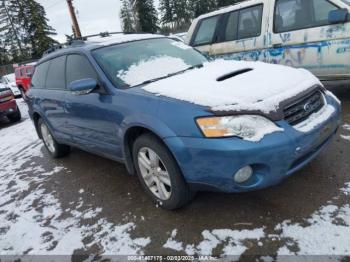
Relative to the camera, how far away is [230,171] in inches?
99.1

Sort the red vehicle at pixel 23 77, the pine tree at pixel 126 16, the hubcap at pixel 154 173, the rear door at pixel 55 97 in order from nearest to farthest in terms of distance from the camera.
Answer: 1. the hubcap at pixel 154 173
2. the rear door at pixel 55 97
3. the red vehicle at pixel 23 77
4. the pine tree at pixel 126 16

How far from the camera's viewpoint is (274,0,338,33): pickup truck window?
508cm

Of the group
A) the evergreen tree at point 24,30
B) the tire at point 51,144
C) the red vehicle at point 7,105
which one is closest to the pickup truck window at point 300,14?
the tire at point 51,144

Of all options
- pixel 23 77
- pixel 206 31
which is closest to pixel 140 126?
pixel 206 31

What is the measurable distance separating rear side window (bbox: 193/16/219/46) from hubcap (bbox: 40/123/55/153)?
334 centimetres

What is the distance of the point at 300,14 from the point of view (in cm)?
532

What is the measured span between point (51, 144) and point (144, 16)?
153ft

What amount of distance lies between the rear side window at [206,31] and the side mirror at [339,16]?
218cm

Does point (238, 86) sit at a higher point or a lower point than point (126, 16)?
lower

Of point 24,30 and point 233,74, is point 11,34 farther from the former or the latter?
point 233,74

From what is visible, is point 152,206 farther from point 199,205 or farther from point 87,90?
point 87,90

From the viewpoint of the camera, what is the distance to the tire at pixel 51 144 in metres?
5.29

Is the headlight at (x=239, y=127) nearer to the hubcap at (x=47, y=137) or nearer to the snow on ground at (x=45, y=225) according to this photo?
the snow on ground at (x=45, y=225)

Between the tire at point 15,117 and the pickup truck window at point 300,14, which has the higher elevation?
the pickup truck window at point 300,14
